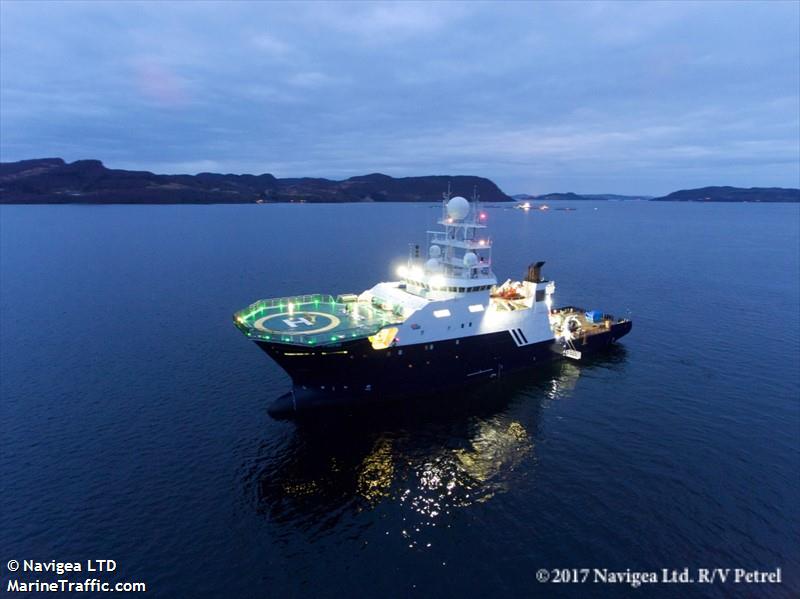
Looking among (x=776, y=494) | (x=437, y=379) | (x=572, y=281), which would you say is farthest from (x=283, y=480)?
(x=572, y=281)

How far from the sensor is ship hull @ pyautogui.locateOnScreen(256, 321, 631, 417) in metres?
33.9

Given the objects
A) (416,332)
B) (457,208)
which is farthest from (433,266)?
(416,332)

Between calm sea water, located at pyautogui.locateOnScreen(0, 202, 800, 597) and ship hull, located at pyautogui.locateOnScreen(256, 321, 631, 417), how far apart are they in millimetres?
1828

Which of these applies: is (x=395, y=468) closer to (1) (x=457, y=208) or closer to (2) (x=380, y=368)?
(2) (x=380, y=368)

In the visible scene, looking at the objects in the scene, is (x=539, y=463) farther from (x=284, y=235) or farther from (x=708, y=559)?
(x=284, y=235)

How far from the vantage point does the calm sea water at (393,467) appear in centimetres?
2256

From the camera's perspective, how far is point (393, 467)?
29.9 metres

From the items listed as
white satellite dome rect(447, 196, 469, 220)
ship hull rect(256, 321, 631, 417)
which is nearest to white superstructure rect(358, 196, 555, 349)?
white satellite dome rect(447, 196, 469, 220)

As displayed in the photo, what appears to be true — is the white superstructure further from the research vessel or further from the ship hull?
the ship hull

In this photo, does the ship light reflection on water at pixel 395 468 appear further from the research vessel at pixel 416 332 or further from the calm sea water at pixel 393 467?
the research vessel at pixel 416 332

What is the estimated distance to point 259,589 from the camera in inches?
826

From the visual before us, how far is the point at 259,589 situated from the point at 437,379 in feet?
73.2

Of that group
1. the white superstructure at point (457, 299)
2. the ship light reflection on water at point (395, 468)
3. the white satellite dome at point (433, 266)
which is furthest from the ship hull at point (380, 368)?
the white satellite dome at point (433, 266)

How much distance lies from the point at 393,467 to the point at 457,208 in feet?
81.7
